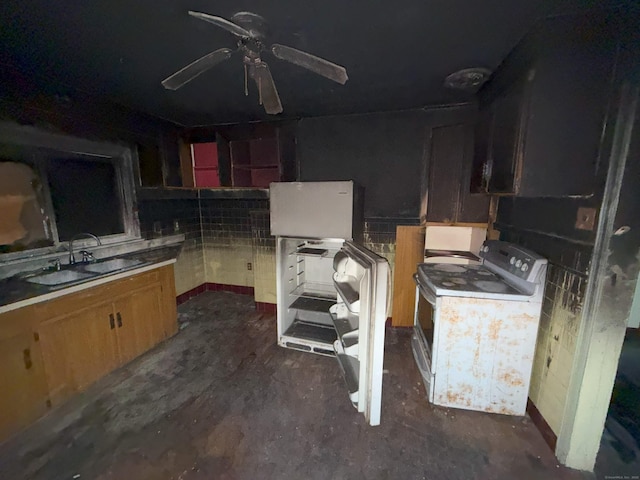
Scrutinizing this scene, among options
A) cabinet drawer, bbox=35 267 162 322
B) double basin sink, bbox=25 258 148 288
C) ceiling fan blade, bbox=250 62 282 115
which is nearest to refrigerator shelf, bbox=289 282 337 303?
cabinet drawer, bbox=35 267 162 322

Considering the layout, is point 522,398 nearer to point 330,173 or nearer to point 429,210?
point 429,210

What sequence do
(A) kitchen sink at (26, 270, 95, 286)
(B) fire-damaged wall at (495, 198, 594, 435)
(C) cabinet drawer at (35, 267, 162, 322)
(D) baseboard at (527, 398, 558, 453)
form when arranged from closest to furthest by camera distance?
1. (B) fire-damaged wall at (495, 198, 594, 435)
2. (D) baseboard at (527, 398, 558, 453)
3. (C) cabinet drawer at (35, 267, 162, 322)
4. (A) kitchen sink at (26, 270, 95, 286)

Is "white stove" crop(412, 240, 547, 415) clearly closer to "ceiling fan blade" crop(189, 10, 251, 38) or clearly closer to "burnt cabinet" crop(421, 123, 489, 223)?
"burnt cabinet" crop(421, 123, 489, 223)

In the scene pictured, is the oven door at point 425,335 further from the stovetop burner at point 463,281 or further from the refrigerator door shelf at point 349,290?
the refrigerator door shelf at point 349,290

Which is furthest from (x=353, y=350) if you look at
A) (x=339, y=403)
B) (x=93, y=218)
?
(x=93, y=218)

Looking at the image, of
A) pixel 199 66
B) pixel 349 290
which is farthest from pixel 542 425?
pixel 199 66

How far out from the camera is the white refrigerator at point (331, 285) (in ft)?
5.37

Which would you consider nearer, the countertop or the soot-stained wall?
the countertop

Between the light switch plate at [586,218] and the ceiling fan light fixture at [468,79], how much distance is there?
46.2 inches

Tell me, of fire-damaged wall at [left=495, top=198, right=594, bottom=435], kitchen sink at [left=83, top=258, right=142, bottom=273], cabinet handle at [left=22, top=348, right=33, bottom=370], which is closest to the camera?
fire-damaged wall at [left=495, top=198, right=594, bottom=435]

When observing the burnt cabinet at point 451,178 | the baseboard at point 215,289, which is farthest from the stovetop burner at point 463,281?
the baseboard at point 215,289

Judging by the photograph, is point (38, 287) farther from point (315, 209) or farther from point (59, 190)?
point (315, 209)

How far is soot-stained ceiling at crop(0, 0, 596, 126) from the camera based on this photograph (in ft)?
4.14

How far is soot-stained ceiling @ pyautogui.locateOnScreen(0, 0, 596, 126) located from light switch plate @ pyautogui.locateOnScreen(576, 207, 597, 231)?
38.9 inches
